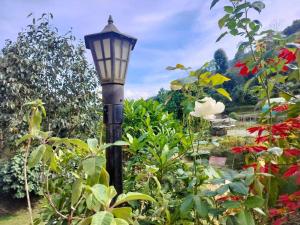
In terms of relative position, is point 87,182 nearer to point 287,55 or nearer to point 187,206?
point 187,206

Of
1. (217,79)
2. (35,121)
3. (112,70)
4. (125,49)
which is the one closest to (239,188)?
(217,79)

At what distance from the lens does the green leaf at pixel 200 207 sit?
1212 mm

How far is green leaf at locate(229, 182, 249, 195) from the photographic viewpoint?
1051 millimetres

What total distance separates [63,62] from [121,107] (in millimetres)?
4343

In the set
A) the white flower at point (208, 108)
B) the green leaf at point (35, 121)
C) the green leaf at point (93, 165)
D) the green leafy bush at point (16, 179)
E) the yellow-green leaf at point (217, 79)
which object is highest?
the yellow-green leaf at point (217, 79)

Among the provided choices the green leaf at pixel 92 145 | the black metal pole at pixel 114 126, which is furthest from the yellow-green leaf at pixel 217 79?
the black metal pole at pixel 114 126

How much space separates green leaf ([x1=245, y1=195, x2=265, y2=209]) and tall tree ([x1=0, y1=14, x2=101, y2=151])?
4.64 meters

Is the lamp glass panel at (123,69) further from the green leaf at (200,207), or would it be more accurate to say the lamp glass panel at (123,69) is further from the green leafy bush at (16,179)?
the green leafy bush at (16,179)

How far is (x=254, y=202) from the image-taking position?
3.60 feet

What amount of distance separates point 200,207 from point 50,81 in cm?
506

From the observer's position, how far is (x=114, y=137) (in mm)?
1822

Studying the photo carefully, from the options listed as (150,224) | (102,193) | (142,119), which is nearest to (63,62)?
(142,119)

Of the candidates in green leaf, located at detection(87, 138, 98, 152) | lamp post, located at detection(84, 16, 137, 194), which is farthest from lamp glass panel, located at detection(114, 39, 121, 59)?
green leaf, located at detection(87, 138, 98, 152)

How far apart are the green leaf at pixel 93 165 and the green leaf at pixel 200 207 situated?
16.2 inches
